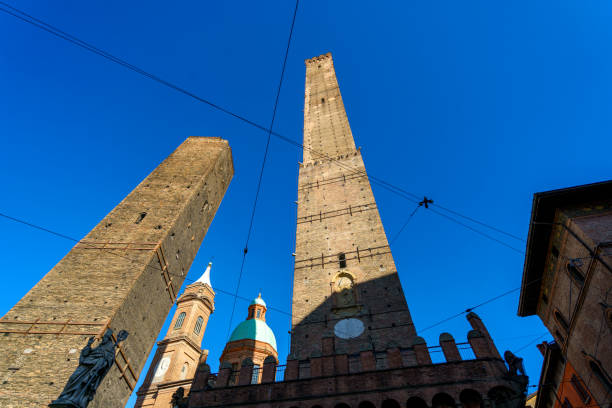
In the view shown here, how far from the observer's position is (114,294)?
13.0 meters

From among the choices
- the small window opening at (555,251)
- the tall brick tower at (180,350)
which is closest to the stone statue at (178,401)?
the tall brick tower at (180,350)

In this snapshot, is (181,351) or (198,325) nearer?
(181,351)

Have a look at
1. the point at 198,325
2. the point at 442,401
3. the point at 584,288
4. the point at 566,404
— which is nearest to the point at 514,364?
the point at 442,401

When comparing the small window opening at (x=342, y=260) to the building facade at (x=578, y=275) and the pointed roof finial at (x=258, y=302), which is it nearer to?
the building facade at (x=578, y=275)

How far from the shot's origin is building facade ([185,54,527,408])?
859 centimetres

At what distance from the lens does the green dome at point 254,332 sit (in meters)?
27.1

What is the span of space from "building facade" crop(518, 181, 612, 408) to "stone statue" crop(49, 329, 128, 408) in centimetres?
1187

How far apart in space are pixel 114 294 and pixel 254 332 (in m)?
16.2

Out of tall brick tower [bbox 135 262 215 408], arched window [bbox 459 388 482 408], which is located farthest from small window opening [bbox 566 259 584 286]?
tall brick tower [bbox 135 262 215 408]

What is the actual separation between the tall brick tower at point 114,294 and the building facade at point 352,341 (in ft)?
14.6

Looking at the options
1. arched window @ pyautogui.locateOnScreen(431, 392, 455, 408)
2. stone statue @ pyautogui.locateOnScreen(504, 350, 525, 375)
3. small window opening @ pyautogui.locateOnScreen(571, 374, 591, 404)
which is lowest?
arched window @ pyautogui.locateOnScreen(431, 392, 455, 408)

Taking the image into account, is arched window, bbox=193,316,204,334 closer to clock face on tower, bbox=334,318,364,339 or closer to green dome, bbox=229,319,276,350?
green dome, bbox=229,319,276,350

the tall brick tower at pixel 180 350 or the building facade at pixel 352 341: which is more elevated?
the tall brick tower at pixel 180 350

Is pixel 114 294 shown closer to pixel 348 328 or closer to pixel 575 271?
pixel 348 328
